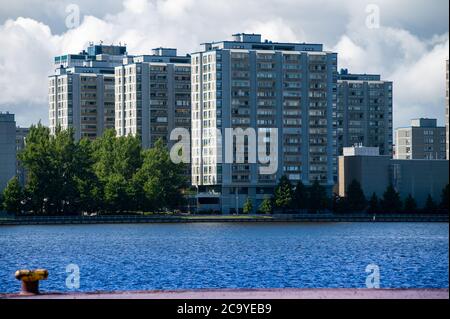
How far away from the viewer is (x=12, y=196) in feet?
612

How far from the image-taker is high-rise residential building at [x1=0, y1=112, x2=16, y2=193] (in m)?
195

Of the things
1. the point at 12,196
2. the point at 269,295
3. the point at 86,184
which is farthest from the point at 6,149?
the point at 269,295

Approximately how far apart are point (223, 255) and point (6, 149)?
9546 cm

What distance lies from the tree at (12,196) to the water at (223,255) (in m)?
3.86

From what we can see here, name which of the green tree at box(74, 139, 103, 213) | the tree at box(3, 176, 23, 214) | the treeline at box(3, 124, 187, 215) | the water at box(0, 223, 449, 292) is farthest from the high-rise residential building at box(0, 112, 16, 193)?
the water at box(0, 223, 449, 292)

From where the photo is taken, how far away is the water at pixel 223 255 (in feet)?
241

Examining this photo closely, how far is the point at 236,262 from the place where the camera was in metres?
95.9

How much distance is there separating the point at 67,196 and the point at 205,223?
23.9 metres

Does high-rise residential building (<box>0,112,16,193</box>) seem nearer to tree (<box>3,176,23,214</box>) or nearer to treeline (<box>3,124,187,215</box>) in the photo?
treeline (<box>3,124,187,215</box>)

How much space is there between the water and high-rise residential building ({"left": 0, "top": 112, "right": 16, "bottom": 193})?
1376 cm

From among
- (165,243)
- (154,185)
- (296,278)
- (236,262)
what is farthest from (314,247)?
(154,185)

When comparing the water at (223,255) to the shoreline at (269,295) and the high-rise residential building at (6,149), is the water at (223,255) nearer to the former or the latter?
the high-rise residential building at (6,149)
